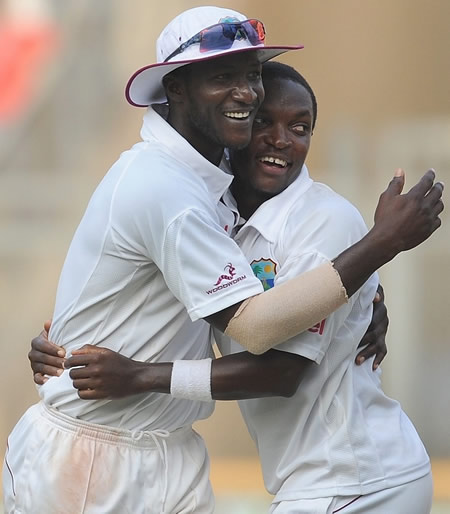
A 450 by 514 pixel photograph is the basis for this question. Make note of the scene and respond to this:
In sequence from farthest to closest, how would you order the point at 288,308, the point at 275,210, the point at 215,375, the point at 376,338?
the point at 376,338, the point at 275,210, the point at 215,375, the point at 288,308

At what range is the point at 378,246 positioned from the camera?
98.7 inches

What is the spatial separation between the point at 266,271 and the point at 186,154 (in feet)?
1.08

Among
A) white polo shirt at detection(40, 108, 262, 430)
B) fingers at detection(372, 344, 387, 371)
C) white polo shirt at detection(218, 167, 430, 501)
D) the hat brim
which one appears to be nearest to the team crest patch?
white polo shirt at detection(218, 167, 430, 501)

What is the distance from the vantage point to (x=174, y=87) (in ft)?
9.11

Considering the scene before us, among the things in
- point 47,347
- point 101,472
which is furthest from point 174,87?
point 101,472

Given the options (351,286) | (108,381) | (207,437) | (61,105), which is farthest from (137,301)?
(61,105)

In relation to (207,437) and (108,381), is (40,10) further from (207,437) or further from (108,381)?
(108,381)

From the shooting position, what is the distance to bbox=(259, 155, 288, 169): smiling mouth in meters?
2.78

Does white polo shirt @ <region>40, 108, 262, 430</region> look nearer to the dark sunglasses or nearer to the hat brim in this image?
the hat brim

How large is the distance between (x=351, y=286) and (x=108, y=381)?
0.58 metres

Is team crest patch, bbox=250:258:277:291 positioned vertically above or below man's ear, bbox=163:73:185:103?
below

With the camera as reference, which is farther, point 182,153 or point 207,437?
point 207,437

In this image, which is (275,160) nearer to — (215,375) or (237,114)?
(237,114)

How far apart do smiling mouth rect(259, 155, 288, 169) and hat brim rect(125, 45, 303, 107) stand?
241 millimetres
